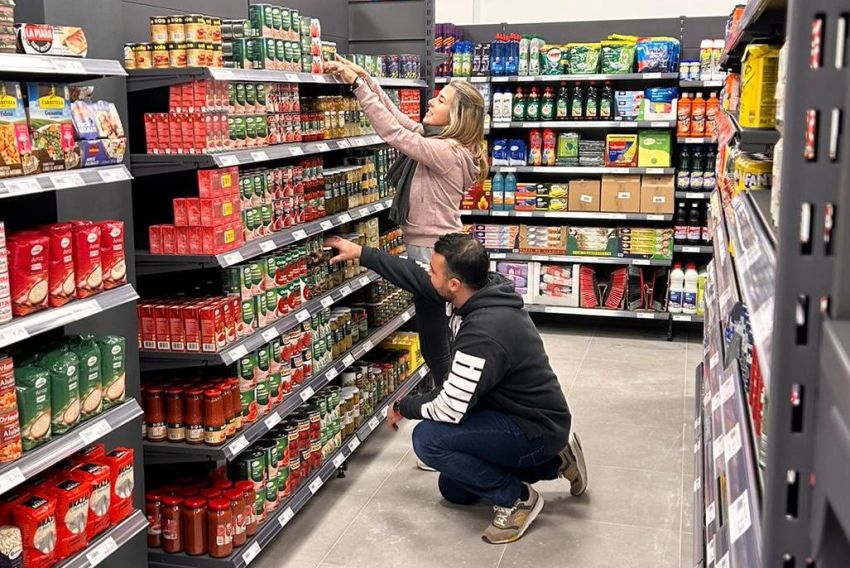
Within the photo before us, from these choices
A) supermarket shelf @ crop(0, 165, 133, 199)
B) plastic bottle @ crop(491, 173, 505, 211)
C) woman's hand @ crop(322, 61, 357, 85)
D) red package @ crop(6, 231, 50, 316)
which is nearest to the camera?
supermarket shelf @ crop(0, 165, 133, 199)

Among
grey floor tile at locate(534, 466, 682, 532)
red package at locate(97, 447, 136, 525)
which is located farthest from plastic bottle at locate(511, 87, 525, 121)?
red package at locate(97, 447, 136, 525)

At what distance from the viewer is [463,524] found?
13.7ft

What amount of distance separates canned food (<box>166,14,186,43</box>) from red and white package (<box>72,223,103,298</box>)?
2.93 feet

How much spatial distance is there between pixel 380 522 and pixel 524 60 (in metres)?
4.69

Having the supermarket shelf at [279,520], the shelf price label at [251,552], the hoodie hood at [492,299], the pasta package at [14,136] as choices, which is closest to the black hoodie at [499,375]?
the hoodie hood at [492,299]

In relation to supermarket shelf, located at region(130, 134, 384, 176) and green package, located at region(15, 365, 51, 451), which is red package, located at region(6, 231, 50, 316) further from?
supermarket shelf, located at region(130, 134, 384, 176)

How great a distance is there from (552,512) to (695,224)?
3977mm

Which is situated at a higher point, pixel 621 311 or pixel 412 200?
pixel 412 200

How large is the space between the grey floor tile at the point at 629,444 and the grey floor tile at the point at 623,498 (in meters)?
0.12

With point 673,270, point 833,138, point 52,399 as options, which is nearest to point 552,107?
point 673,270

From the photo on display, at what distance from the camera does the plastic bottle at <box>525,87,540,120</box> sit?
7641 mm

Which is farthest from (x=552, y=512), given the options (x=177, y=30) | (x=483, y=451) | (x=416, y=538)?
(x=177, y=30)

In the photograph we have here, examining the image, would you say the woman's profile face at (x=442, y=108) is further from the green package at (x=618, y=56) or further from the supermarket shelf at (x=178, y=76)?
the green package at (x=618, y=56)

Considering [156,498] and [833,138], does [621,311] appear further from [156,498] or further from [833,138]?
[833,138]
